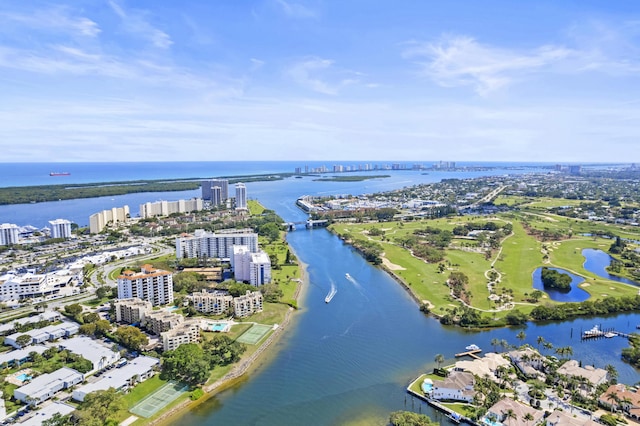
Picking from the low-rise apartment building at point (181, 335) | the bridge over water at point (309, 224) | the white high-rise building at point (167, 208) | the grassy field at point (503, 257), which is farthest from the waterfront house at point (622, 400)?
the white high-rise building at point (167, 208)

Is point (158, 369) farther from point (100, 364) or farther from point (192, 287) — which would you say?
point (192, 287)

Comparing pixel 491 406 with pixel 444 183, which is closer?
pixel 491 406

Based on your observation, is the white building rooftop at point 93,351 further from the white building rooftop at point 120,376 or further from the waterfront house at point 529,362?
the waterfront house at point 529,362

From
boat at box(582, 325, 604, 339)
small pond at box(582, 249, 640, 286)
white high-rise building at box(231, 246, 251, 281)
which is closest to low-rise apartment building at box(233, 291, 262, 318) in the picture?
white high-rise building at box(231, 246, 251, 281)

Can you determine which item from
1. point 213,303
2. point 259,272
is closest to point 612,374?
point 213,303

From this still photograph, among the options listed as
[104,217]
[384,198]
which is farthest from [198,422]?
[384,198]

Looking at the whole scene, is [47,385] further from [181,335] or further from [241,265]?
[241,265]

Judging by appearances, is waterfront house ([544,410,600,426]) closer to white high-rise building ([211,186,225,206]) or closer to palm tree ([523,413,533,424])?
palm tree ([523,413,533,424])
